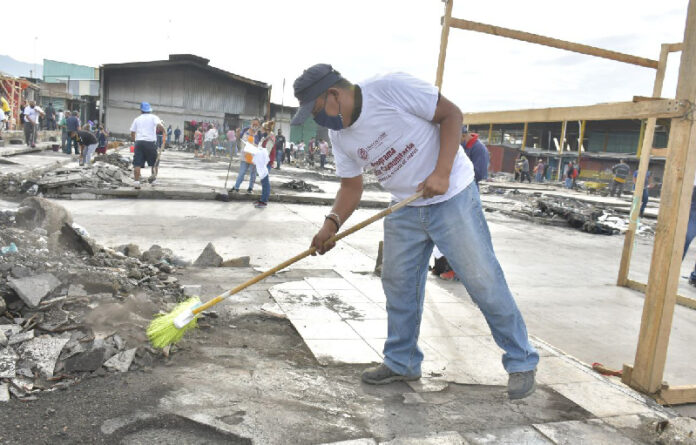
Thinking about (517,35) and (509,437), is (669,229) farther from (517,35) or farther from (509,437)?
(517,35)

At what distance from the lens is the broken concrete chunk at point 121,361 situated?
9.31 feet

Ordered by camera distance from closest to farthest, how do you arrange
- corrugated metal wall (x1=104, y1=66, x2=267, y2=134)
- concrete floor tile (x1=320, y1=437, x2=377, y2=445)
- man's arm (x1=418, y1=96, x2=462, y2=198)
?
concrete floor tile (x1=320, y1=437, x2=377, y2=445) < man's arm (x1=418, y1=96, x2=462, y2=198) < corrugated metal wall (x1=104, y1=66, x2=267, y2=134)

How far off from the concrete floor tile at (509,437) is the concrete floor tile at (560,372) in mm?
684

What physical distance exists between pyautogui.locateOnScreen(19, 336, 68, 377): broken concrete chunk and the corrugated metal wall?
34.4 metres

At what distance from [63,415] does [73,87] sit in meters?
51.3

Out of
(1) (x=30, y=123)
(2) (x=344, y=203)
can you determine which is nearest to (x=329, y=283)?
(2) (x=344, y=203)

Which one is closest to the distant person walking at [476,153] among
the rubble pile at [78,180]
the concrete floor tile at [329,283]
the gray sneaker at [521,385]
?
the concrete floor tile at [329,283]

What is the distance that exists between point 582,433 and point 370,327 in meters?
1.71

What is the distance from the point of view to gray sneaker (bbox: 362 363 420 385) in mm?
2979

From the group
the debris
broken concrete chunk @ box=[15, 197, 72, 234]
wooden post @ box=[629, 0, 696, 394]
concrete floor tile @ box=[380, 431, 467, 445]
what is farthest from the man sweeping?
broken concrete chunk @ box=[15, 197, 72, 234]

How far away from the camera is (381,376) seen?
299cm

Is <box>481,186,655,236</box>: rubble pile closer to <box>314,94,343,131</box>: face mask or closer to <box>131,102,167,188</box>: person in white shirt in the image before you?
<box>131,102,167,188</box>: person in white shirt

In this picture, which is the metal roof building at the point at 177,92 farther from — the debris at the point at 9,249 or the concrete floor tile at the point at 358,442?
the concrete floor tile at the point at 358,442

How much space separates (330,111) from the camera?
9.00 feet
